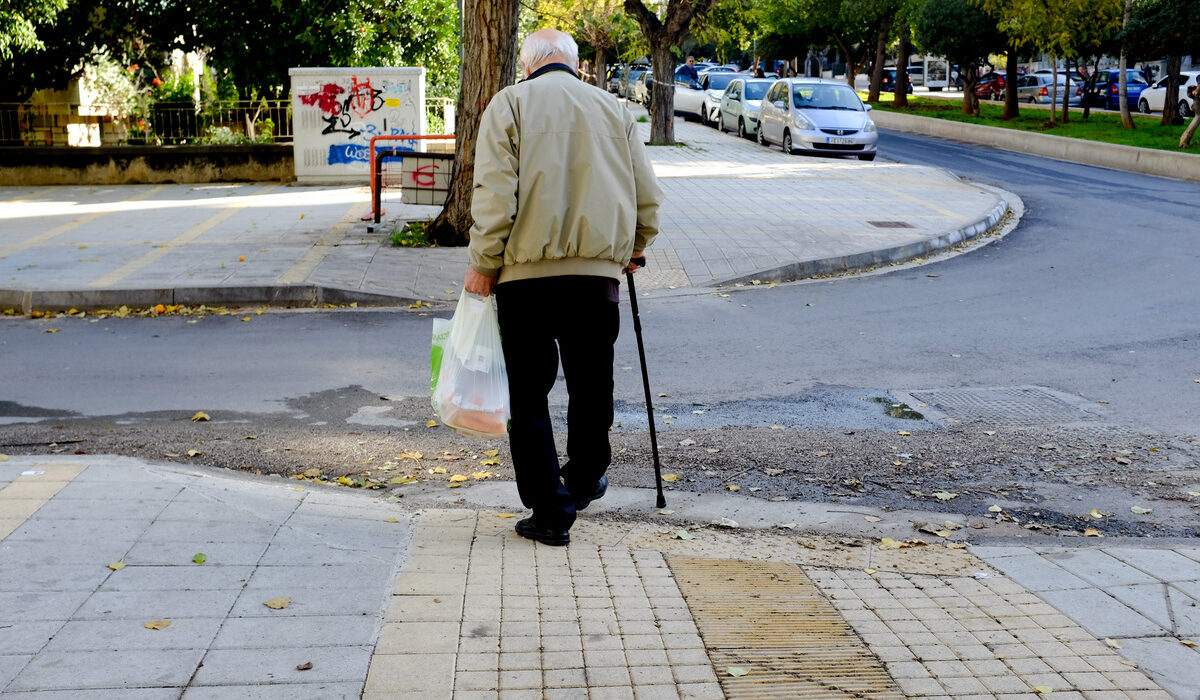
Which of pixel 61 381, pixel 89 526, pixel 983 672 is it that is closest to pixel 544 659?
pixel 983 672

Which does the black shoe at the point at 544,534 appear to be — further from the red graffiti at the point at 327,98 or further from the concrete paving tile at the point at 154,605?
the red graffiti at the point at 327,98

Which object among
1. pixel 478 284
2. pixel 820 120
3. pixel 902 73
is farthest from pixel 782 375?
pixel 902 73

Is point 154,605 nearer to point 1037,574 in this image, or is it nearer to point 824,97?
point 1037,574

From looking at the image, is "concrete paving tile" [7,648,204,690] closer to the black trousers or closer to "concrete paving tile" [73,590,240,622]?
"concrete paving tile" [73,590,240,622]

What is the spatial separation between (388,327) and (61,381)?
2467 mm

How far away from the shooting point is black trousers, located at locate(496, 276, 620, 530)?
4.18 meters

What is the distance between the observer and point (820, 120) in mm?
23500

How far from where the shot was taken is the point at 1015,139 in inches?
1083

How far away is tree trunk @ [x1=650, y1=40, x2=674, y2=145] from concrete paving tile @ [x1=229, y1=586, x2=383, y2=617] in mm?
20606

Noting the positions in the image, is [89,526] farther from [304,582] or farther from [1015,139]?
[1015,139]

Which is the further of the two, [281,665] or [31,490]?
[31,490]

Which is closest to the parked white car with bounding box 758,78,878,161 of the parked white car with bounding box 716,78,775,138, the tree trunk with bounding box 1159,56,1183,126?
the parked white car with bounding box 716,78,775,138

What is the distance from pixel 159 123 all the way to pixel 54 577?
1679 cm

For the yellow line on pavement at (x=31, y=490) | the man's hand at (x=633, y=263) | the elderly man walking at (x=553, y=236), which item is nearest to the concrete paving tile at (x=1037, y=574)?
the elderly man walking at (x=553, y=236)
